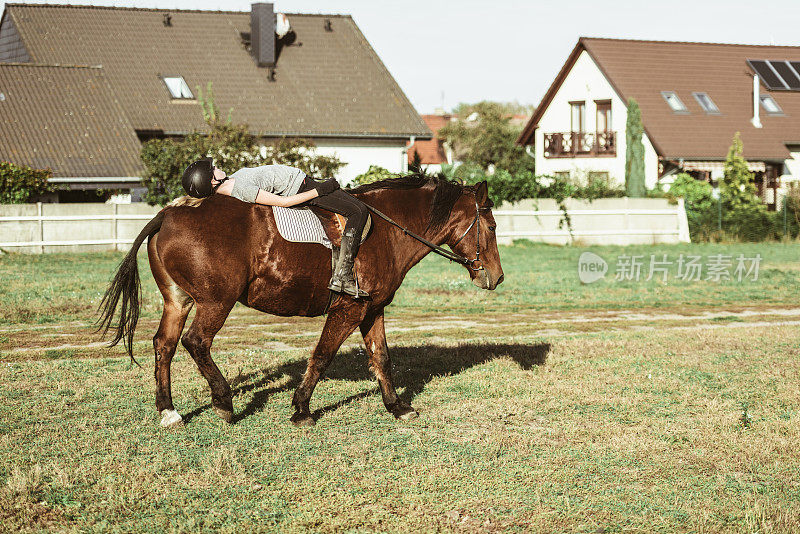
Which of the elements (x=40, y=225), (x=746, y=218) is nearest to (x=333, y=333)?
(x=40, y=225)

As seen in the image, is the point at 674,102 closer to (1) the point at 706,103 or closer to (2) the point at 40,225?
(1) the point at 706,103

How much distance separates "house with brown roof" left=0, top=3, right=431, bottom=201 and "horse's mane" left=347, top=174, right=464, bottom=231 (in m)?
27.8

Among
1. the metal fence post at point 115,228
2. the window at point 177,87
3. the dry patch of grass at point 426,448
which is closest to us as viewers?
the dry patch of grass at point 426,448

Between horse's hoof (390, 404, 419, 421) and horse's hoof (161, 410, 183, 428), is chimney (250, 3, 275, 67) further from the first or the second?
horse's hoof (161, 410, 183, 428)

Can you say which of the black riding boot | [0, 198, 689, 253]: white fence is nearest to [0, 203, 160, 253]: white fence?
[0, 198, 689, 253]: white fence

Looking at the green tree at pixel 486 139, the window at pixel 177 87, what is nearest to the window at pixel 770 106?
the green tree at pixel 486 139

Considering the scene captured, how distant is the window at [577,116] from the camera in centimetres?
4691

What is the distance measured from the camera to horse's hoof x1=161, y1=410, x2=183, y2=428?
8.02 metres

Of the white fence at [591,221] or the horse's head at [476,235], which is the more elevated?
the white fence at [591,221]

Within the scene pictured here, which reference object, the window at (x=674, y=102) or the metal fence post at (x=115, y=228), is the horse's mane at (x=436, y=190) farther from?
the window at (x=674, y=102)

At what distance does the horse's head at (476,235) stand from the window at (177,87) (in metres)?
33.9

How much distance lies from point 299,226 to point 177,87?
3497cm

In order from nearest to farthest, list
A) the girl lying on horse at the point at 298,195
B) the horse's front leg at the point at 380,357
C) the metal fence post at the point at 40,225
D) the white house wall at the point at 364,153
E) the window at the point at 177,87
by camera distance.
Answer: the girl lying on horse at the point at 298,195 < the horse's front leg at the point at 380,357 < the metal fence post at the point at 40,225 < the window at the point at 177,87 < the white house wall at the point at 364,153

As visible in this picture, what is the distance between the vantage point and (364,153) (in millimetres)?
43000
